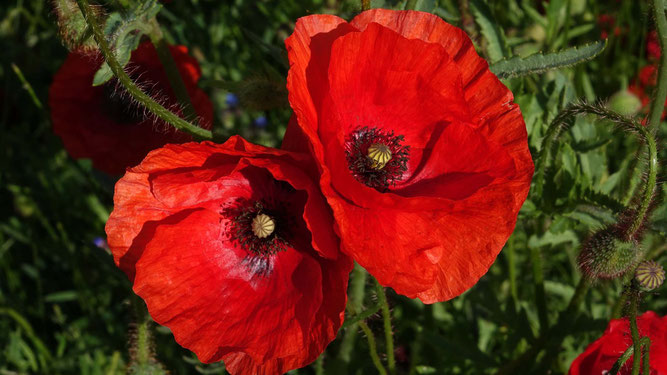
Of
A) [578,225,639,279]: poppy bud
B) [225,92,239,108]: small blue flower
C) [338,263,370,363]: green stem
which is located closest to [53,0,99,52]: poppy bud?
[338,263,370,363]: green stem

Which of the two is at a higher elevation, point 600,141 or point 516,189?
point 600,141

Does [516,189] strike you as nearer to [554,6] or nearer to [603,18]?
[554,6]

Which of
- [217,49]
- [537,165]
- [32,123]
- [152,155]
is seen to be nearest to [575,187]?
[537,165]

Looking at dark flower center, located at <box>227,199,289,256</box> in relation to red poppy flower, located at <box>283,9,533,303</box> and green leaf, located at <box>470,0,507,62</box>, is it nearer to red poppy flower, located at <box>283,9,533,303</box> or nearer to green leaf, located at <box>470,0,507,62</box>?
red poppy flower, located at <box>283,9,533,303</box>

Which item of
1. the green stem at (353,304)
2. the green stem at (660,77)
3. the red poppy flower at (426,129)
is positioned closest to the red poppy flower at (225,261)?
the red poppy flower at (426,129)

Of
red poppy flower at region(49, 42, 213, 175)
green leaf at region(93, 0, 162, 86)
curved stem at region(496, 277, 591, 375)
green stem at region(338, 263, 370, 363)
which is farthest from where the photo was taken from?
red poppy flower at region(49, 42, 213, 175)

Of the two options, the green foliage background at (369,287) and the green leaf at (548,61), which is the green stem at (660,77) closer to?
the green leaf at (548,61)
